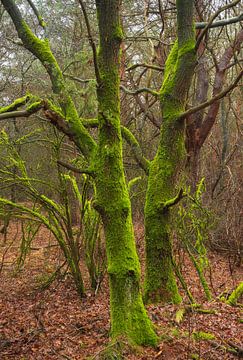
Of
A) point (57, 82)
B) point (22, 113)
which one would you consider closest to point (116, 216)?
point (22, 113)

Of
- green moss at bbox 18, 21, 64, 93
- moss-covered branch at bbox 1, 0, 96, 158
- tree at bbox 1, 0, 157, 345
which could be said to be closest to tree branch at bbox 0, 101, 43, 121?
tree at bbox 1, 0, 157, 345

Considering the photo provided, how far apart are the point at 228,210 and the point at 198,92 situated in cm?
325

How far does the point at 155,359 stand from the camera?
11.3 ft

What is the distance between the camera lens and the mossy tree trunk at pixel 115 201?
3662mm

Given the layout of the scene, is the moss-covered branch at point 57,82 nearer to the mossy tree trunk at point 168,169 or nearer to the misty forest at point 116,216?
the misty forest at point 116,216

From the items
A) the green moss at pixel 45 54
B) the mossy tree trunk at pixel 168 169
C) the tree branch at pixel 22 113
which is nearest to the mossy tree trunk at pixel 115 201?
the tree branch at pixel 22 113

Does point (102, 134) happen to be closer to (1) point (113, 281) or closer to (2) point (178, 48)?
(1) point (113, 281)

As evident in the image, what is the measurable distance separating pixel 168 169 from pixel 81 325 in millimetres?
2525

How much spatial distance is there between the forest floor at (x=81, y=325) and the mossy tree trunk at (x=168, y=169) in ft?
1.37

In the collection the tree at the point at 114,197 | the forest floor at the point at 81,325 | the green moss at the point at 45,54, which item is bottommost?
the forest floor at the point at 81,325

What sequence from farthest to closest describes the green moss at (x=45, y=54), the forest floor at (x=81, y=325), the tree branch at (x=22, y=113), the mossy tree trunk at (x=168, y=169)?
the mossy tree trunk at (x=168, y=169) → the green moss at (x=45, y=54) → the forest floor at (x=81, y=325) → the tree branch at (x=22, y=113)

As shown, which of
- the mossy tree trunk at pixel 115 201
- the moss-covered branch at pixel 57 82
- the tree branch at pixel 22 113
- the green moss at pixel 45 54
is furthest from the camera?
the green moss at pixel 45 54

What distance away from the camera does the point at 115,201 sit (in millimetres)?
3770

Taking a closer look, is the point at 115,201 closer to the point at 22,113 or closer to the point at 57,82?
the point at 22,113
